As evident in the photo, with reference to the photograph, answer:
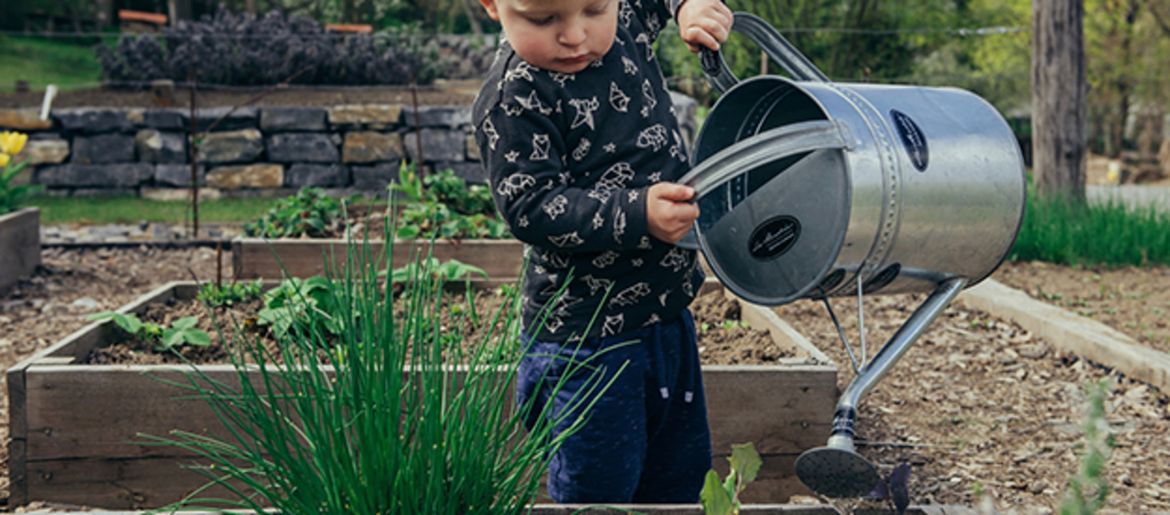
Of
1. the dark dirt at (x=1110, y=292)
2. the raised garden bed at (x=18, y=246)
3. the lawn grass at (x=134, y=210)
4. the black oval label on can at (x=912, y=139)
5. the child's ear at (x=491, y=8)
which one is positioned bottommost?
the lawn grass at (x=134, y=210)

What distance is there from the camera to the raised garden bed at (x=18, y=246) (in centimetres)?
513

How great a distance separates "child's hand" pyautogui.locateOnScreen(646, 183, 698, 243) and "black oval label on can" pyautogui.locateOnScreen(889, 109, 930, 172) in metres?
0.29

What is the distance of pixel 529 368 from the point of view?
200cm

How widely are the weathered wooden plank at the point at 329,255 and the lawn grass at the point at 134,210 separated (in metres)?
3.75

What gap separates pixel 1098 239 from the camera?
549 centimetres

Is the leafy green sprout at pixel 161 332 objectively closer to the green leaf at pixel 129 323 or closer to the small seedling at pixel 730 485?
the green leaf at pixel 129 323

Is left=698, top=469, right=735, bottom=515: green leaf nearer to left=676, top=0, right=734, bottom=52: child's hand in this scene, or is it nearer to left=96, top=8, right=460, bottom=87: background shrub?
left=676, top=0, right=734, bottom=52: child's hand

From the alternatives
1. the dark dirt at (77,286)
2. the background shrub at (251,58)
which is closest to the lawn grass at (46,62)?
the background shrub at (251,58)

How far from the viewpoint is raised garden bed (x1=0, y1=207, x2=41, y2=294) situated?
202 inches

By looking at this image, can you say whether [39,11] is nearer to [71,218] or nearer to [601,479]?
[71,218]

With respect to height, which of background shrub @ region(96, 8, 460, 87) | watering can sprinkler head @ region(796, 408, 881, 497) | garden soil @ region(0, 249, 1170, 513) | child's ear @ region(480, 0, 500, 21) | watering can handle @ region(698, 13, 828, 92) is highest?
child's ear @ region(480, 0, 500, 21)

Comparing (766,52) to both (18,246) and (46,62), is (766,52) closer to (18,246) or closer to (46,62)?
(18,246)

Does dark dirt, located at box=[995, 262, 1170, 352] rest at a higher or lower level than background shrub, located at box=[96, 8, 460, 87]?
lower

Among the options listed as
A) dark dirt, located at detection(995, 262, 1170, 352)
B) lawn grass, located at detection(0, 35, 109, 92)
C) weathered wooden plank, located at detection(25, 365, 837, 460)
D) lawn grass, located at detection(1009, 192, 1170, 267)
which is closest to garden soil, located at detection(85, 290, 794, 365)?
weathered wooden plank, located at detection(25, 365, 837, 460)
